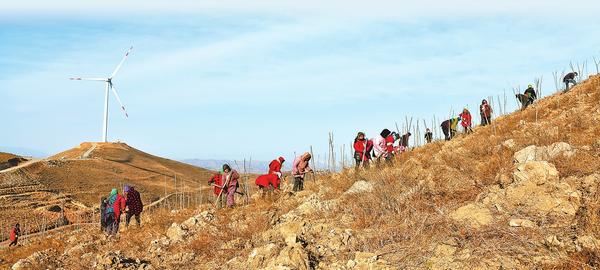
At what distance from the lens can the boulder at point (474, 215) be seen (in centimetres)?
903

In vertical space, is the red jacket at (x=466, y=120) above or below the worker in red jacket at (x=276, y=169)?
above

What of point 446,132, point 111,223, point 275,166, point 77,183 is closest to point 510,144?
point 275,166

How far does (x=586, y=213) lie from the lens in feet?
26.3

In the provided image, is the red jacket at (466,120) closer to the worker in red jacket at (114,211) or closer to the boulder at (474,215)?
the boulder at (474,215)

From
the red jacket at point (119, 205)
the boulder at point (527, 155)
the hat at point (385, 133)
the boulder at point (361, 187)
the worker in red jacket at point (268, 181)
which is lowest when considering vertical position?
the red jacket at point (119, 205)

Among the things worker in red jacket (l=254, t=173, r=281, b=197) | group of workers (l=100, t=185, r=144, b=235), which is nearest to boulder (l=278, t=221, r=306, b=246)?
worker in red jacket (l=254, t=173, r=281, b=197)

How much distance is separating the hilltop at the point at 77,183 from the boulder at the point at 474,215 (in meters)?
24.0

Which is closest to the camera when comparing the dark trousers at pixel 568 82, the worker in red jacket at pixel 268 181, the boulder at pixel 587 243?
the boulder at pixel 587 243

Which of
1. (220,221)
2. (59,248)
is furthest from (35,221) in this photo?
(220,221)

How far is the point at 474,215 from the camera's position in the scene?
935cm

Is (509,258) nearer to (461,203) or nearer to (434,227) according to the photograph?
(434,227)

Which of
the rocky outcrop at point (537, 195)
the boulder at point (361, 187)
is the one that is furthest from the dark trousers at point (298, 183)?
the rocky outcrop at point (537, 195)

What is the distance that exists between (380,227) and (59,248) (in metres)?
11.5

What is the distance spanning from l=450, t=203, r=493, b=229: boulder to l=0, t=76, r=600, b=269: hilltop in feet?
0.10
